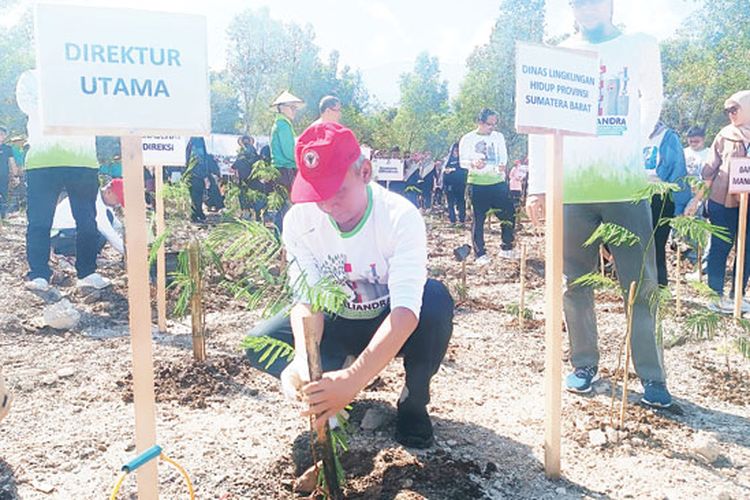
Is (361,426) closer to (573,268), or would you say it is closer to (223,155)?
(573,268)

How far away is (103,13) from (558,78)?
1.35 metres

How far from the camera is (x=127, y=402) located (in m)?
2.88

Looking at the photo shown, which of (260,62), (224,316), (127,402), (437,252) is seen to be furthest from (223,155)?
(260,62)

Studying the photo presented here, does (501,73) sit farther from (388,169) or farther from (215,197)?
(388,169)

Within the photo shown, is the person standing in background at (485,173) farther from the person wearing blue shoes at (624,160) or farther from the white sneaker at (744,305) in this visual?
the person wearing blue shoes at (624,160)

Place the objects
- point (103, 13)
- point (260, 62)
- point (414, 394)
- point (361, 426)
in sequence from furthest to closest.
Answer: point (260, 62) → point (361, 426) → point (414, 394) → point (103, 13)

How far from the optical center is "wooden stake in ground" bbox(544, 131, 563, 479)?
2.10m

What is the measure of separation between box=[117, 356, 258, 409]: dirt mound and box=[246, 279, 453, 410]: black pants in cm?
56

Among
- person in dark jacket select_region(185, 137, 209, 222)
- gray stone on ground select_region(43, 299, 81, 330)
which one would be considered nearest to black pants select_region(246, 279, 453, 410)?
→ gray stone on ground select_region(43, 299, 81, 330)

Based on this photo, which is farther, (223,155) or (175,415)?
(223,155)

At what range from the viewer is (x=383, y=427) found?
8.55ft

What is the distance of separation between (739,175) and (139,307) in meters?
4.12

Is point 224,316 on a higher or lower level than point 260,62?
lower

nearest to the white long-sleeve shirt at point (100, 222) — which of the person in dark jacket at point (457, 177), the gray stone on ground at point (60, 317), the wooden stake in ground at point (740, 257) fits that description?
the gray stone on ground at point (60, 317)
